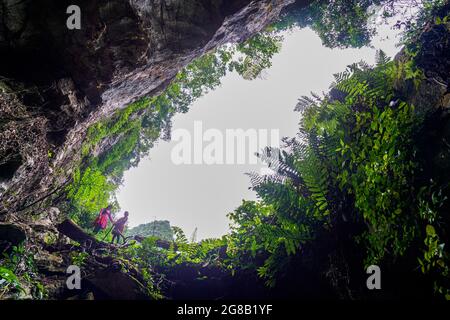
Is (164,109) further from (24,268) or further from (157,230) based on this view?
(24,268)

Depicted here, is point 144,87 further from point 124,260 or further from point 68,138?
point 124,260

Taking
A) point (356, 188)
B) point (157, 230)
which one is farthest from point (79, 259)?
point (157, 230)

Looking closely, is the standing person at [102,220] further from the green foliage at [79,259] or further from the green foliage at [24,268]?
the green foliage at [24,268]

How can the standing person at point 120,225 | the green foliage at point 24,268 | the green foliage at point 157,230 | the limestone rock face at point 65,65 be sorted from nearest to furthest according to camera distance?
the limestone rock face at point 65,65, the green foliage at point 24,268, the standing person at point 120,225, the green foliage at point 157,230

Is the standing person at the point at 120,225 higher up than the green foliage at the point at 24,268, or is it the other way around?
the standing person at the point at 120,225

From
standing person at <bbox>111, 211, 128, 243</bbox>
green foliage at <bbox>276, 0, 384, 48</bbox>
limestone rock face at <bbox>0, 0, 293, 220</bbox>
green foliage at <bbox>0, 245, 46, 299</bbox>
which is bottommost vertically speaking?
green foliage at <bbox>0, 245, 46, 299</bbox>

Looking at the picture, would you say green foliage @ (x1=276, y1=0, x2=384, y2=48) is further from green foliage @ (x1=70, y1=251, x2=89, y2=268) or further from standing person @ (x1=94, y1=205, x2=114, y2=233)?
green foliage @ (x1=70, y1=251, x2=89, y2=268)

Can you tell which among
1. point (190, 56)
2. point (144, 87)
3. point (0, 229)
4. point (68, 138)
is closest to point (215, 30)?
point (190, 56)

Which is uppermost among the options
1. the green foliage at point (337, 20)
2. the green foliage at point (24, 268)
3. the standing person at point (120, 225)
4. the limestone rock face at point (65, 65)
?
the green foliage at point (337, 20)

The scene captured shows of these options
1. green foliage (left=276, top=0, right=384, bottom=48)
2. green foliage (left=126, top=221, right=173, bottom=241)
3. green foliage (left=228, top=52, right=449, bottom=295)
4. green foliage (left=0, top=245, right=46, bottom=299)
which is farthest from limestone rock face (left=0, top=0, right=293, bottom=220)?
green foliage (left=126, top=221, right=173, bottom=241)

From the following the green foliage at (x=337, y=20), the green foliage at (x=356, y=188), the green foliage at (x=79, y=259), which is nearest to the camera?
the green foliage at (x=356, y=188)

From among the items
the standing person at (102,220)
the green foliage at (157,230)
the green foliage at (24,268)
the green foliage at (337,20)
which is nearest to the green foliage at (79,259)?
the green foliage at (24,268)
